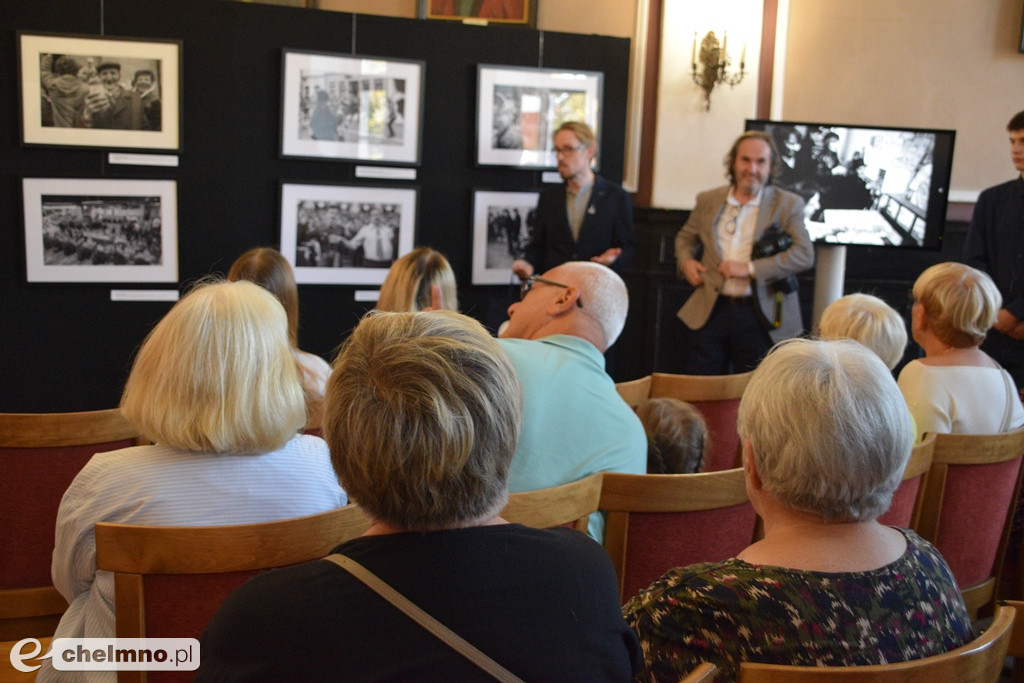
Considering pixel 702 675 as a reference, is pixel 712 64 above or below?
above

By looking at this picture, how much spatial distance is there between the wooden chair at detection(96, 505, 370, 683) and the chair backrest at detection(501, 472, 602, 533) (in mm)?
317

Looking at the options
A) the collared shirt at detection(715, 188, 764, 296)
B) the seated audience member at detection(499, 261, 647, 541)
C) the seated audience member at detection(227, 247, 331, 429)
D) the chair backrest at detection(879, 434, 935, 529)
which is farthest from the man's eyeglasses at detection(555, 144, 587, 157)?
the chair backrest at detection(879, 434, 935, 529)

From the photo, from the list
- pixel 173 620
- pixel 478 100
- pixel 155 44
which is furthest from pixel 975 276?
pixel 155 44

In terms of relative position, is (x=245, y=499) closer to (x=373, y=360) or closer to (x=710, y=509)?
(x=373, y=360)

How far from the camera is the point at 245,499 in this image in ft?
6.70

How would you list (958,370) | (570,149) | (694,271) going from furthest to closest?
(570,149) → (694,271) → (958,370)

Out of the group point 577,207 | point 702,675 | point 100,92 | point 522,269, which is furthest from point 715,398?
point 100,92

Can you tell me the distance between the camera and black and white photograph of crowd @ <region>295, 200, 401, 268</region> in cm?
656

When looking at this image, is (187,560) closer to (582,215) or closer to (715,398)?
(715,398)

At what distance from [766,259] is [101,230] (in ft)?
13.7

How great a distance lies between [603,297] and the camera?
9.69ft

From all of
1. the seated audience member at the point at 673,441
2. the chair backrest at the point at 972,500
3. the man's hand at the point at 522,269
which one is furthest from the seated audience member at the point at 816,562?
the man's hand at the point at 522,269

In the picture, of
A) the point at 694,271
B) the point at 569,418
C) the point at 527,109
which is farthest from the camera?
the point at 527,109

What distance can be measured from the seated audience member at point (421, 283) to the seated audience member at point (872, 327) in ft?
4.93
